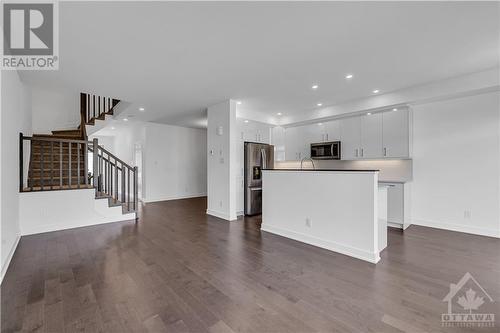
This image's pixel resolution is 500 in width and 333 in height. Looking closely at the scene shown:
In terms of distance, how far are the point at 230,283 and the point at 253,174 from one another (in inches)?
132

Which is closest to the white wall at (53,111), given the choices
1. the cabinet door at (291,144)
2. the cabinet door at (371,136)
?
the cabinet door at (291,144)

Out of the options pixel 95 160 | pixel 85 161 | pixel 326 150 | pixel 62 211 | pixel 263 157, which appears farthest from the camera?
pixel 263 157

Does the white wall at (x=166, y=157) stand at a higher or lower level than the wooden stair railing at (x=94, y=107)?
lower

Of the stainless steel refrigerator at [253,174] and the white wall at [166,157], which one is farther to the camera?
the white wall at [166,157]

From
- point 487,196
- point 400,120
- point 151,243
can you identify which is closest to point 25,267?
point 151,243

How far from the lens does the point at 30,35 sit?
246 centimetres

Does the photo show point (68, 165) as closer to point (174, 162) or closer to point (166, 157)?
point (166, 157)

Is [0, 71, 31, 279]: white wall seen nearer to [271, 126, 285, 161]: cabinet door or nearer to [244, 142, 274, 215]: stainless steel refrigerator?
[244, 142, 274, 215]: stainless steel refrigerator

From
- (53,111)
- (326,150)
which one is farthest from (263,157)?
(53,111)

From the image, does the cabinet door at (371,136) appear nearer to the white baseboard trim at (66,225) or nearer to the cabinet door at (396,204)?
the cabinet door at (396,204)

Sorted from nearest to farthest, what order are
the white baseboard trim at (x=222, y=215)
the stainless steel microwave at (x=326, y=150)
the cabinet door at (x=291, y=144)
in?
the white baseboard trim at (x=222, y=215), the stainless steel microwave at (x=326, y=150), the cabinet door at (x=291, y=144)

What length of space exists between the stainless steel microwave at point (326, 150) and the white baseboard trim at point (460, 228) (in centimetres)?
208

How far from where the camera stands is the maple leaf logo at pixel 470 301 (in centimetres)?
187

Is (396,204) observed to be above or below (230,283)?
above
